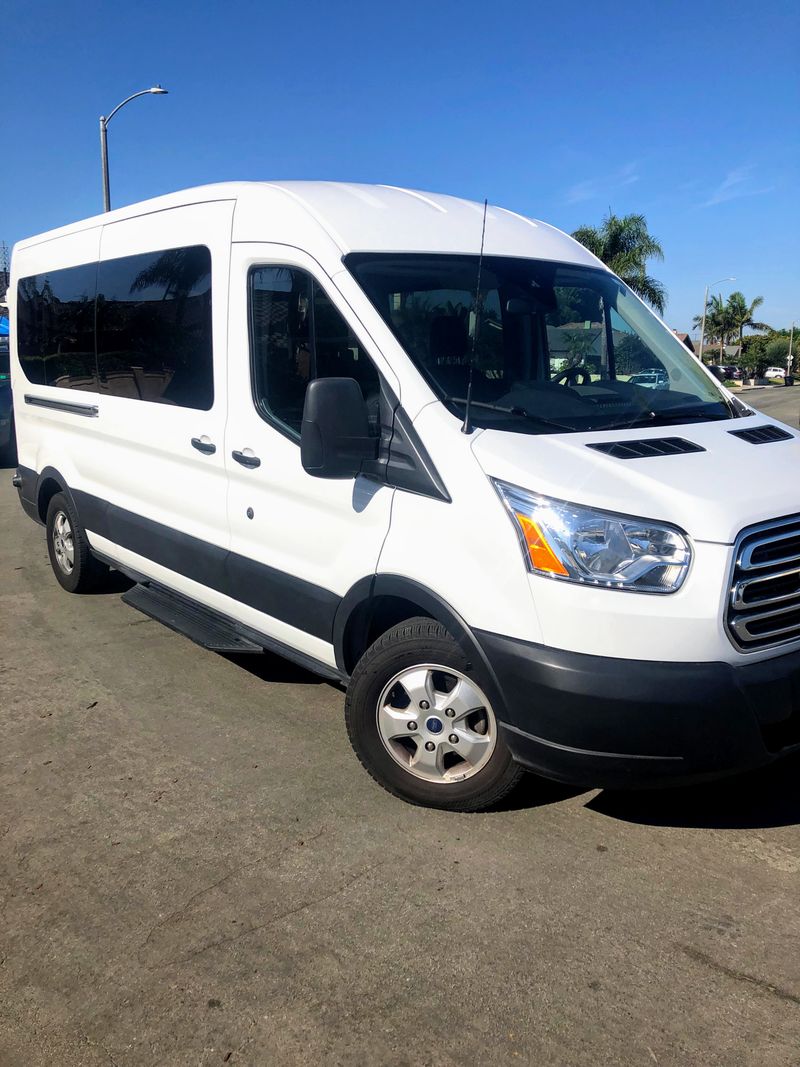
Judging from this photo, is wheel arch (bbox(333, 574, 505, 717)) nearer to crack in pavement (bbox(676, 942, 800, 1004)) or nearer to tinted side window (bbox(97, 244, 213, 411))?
crack in pavement (bbox(676, 942, 800, 1004))

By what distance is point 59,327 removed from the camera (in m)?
6.57

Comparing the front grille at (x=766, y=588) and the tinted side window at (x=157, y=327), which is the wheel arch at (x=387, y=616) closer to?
the front grille at (x=766, y=588)

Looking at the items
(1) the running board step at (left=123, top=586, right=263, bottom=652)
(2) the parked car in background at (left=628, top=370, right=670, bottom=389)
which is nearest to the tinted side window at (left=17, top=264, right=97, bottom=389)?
(1) the running board step at (left=123, top=586, right=263, bottom=652)

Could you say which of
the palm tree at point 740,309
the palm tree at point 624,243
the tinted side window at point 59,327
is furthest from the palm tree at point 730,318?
the tinted side window at point 59,327

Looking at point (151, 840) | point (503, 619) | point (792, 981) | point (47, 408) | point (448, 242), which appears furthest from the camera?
point (47, 408)

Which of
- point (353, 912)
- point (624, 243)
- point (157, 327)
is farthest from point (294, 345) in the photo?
point (624, 243)

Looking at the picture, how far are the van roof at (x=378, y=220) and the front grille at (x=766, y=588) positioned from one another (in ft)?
6.23

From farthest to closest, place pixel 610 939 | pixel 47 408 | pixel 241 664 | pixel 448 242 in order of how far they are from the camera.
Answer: pixel 47 408
pixel 241 664
pixel 448 242
pixel 610 939

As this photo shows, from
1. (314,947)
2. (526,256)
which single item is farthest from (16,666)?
(526,256)

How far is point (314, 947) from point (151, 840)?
929 millimetres

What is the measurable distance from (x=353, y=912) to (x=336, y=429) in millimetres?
1713

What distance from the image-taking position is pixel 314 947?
2.87 m

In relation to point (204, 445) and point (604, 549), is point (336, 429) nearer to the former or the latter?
point (604, 549)

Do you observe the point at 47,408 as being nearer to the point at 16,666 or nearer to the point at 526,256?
the point at 16,666
